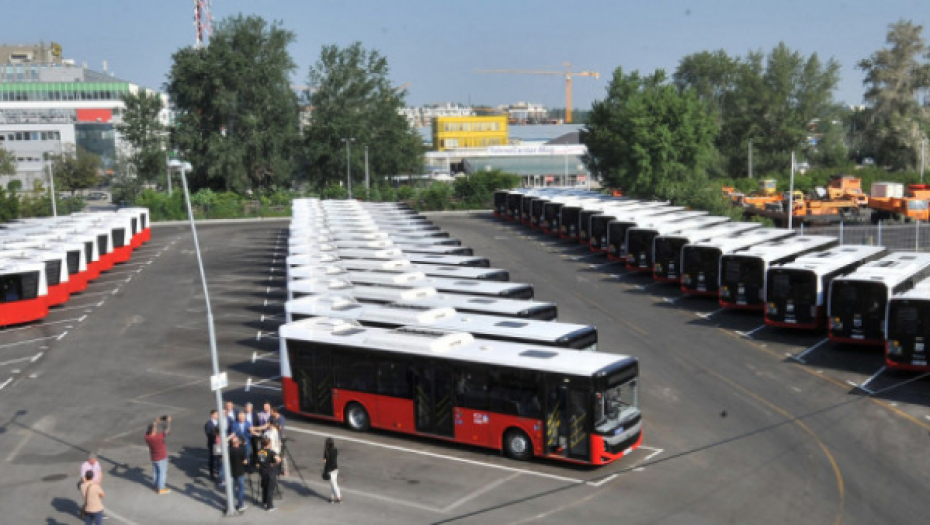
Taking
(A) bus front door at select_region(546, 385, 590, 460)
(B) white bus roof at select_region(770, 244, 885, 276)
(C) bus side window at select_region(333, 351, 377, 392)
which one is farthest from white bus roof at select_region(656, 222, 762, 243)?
(A) bus front door at select_region(546, 385, 590, 460)

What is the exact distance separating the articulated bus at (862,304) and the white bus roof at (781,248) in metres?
5.11

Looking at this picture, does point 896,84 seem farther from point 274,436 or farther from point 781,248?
point 274,436

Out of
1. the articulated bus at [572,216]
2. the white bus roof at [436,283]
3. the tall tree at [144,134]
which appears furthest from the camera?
the tall tree at [144,134]

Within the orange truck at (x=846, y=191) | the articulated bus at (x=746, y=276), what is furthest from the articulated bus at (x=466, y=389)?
the orange truck at (x=846, y=191)

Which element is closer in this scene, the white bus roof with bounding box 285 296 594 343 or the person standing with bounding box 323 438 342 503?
the person standing with bounding box 323 438 342 503

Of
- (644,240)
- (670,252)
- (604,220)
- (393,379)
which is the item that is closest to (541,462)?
(393,379)

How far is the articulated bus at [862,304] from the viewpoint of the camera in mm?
27609

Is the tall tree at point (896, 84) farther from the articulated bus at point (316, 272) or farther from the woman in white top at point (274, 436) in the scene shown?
the woman in white top at point (274, 436)

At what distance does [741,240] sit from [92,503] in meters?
30.0

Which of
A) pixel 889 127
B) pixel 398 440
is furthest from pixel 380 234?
pixel 889 127

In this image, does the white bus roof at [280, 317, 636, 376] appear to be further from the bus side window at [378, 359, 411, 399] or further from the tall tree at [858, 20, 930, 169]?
the tall tree at [858, 20, 930, 169]

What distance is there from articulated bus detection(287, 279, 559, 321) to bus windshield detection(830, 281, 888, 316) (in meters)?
8.91

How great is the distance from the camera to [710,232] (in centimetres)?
4206

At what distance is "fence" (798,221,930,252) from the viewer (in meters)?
51.1
